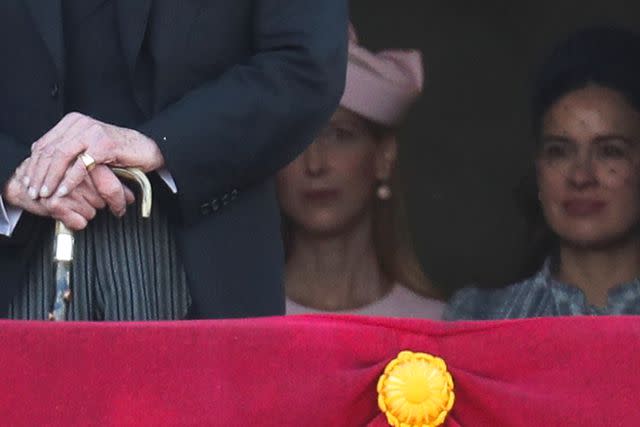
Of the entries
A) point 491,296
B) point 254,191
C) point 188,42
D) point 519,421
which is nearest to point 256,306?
point 254,191

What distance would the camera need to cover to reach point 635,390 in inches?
86.0

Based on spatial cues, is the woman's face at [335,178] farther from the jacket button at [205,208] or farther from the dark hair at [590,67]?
the jacket button at [205,208]

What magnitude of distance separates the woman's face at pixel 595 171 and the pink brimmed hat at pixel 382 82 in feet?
1.30

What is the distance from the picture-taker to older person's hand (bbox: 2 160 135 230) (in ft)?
7.95

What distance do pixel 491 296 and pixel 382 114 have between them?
1.78 ft

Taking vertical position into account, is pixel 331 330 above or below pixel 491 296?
above

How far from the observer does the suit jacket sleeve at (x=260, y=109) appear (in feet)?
8.20

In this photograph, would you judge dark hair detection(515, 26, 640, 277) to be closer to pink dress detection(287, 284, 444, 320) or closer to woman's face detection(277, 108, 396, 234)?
pink dress detection(287, 284, 444, 320)

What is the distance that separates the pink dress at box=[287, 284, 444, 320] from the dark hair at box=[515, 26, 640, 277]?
0.26 meters

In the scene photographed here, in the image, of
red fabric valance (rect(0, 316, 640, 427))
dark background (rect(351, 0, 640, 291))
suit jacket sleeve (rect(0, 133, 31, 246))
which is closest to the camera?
red fabric valance (rect(0, 316, 640, 427))

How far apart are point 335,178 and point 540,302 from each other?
2.09 feet

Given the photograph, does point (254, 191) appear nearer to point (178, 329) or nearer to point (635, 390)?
point (178, 329)

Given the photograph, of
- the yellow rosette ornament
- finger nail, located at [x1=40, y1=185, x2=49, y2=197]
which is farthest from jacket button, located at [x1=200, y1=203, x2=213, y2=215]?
the yellow rosette ornament

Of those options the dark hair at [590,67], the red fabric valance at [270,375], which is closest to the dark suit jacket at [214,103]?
the red fabric valance at [270,375]
